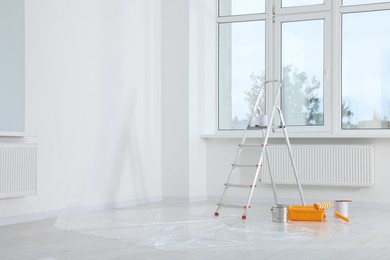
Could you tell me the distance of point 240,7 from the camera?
25.8 ft

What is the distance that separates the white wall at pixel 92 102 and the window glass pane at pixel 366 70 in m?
2.28

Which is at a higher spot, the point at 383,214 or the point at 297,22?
the point at 297,22

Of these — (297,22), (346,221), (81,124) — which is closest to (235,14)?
(297,22)

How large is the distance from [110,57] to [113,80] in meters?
0.25

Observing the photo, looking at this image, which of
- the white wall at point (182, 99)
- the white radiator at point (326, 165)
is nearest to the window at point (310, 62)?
the white radiator at point (326, 165)

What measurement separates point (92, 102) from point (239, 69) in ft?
7.77

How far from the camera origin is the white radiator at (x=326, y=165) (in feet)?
22.3

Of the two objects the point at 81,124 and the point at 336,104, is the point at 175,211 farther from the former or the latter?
the point at 336,104

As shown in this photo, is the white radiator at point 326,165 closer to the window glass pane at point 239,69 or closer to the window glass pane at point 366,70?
the window glass pane at point 366,70

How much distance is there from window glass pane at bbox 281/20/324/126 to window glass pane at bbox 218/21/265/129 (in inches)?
13.7

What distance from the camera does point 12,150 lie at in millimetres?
5031

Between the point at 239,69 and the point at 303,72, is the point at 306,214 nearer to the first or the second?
the point at 303,72

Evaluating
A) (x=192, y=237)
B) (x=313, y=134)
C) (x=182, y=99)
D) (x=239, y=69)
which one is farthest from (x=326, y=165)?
(x=192, y=237)

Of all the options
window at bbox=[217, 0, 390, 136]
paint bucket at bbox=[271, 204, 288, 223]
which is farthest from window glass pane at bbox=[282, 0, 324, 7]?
paint bucket at bbox=[271, 204, 288, 223]
